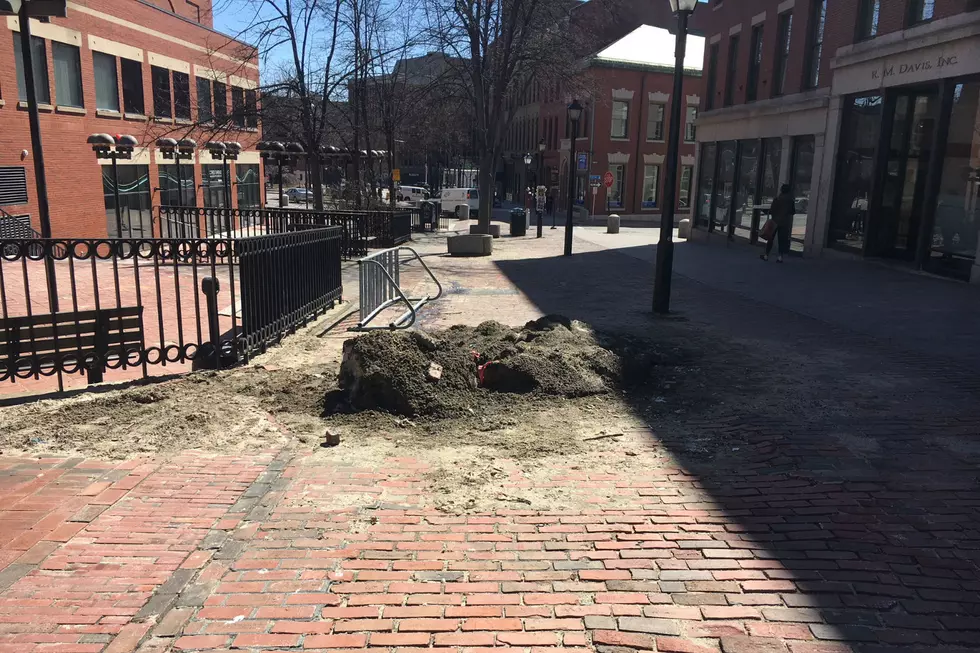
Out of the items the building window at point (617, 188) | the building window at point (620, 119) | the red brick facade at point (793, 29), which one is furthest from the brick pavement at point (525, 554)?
the building window at point (620, 119)

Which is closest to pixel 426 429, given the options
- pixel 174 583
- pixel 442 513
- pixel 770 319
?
pixel 442 513

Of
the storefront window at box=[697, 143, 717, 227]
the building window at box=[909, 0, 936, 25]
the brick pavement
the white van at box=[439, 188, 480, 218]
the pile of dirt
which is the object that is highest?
the building window at box=[909, 0, 936, 25]

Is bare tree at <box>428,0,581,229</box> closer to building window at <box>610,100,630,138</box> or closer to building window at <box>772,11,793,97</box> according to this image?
building window at <box>772,11,793,97</box>

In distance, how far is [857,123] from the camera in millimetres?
17406

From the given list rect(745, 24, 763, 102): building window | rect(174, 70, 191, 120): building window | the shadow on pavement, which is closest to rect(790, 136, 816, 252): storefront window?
rect(745, 24, 763, 102): building window

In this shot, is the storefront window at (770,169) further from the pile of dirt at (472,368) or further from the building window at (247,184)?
the building window at (247,184)

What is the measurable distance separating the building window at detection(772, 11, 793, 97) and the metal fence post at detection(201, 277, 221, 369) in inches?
754

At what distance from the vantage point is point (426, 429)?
225 inches

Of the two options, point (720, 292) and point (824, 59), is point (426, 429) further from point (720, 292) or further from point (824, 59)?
point (824, 59)

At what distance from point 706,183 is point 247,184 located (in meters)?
26.2

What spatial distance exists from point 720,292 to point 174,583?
38.8 feet

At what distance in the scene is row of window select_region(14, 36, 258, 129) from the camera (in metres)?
22.9

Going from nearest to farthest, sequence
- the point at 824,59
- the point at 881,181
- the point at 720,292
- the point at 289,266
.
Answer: the point at 289,266 < the point at 720,292 < the point at 881,181 < the point at 824,59

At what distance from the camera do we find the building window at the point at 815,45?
62.7 ft
